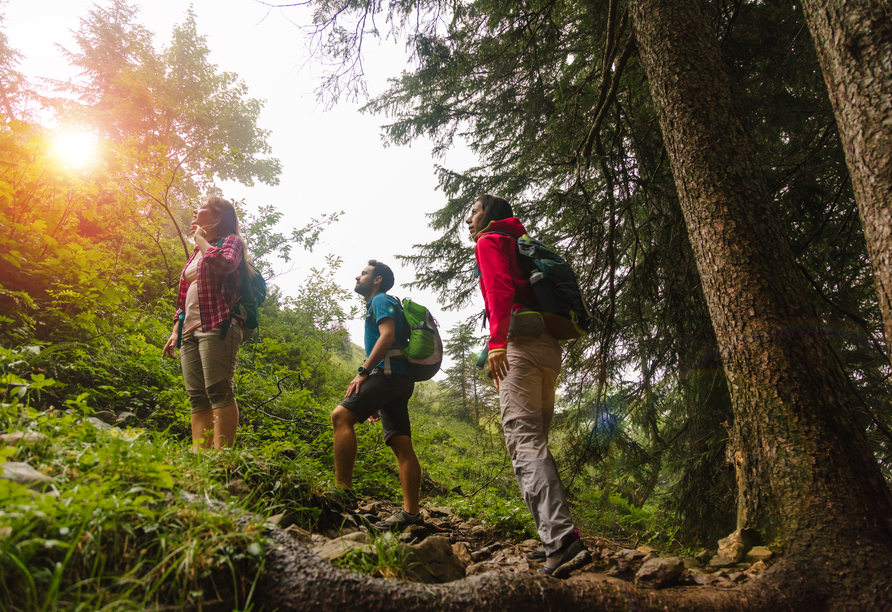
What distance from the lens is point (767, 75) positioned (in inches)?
139

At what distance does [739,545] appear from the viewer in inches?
81.6

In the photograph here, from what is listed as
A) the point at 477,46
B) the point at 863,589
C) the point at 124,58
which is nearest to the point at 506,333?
the point at 863,589

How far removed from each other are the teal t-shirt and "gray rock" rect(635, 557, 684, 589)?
188 centimetres

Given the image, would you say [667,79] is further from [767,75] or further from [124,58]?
[124,58]

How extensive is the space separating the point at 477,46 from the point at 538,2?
968 millimetres

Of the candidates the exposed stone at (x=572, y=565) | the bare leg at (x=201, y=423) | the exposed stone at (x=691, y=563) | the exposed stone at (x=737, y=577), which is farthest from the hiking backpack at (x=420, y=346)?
the exposed stone at (x=737, y=577)

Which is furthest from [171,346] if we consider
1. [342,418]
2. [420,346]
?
[420,346]

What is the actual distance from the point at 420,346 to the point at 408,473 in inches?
37.1

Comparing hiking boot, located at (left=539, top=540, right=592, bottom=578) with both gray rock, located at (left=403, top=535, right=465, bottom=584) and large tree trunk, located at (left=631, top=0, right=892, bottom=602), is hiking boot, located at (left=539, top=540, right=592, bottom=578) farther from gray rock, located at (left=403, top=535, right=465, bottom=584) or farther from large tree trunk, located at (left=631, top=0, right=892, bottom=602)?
large tree trunk, located at (left=631, top=0, right=892, bottom=602)

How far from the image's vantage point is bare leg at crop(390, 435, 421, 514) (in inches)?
116

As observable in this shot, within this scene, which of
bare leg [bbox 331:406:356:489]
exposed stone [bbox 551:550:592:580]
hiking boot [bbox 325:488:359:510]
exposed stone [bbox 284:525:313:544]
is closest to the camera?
exposed stone [bbox 551:550:592:580]

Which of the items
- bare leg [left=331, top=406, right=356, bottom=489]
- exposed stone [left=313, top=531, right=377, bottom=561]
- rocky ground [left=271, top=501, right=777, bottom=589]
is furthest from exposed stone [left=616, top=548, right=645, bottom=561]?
bare leg [left=331, top=406, right=356, bottom=489]

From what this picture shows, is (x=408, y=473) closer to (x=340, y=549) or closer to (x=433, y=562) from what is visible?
(x=433, y=562)

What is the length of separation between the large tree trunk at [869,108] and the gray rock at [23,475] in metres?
3.28
